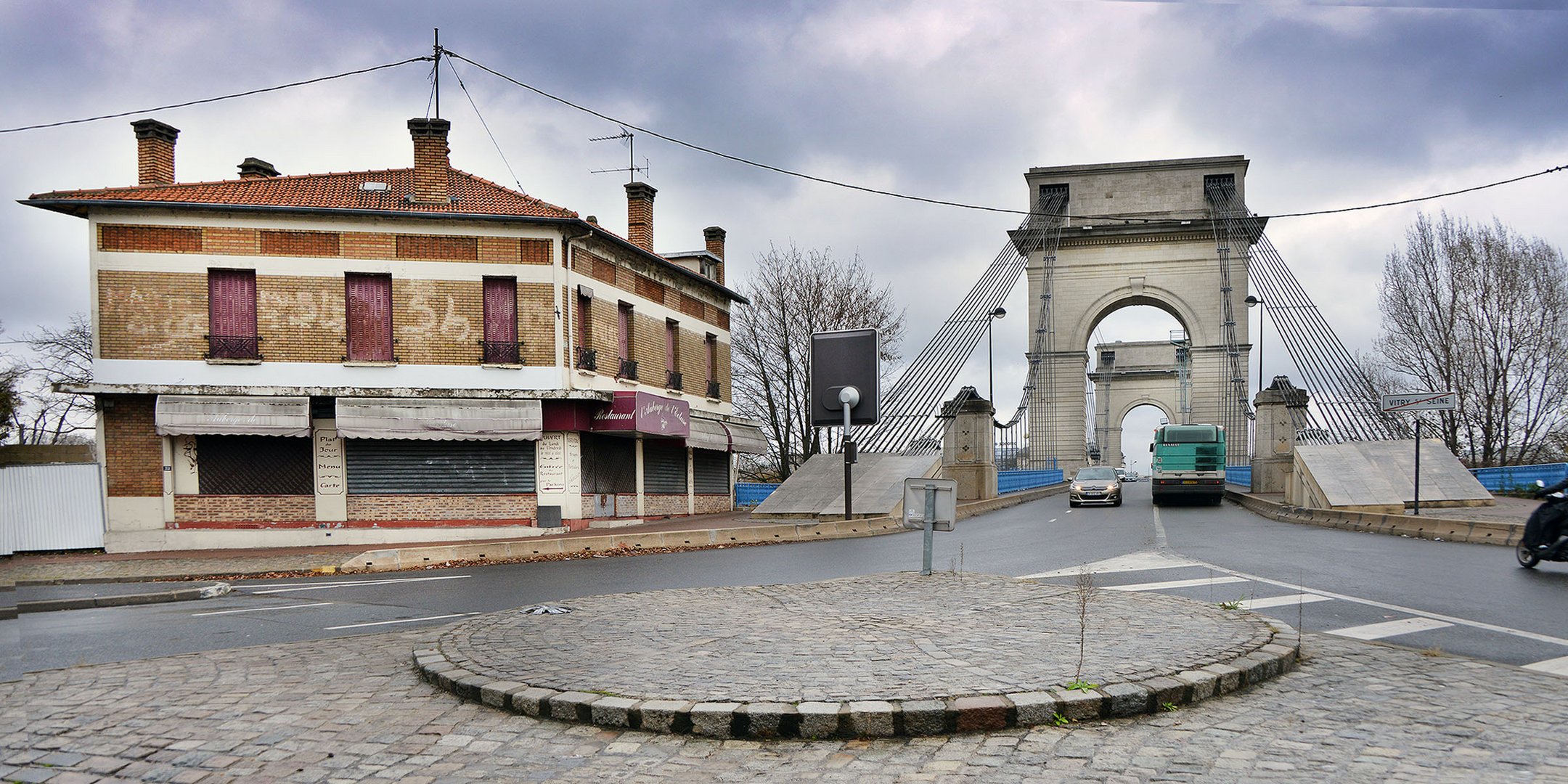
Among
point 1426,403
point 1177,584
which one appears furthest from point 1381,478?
point 1177,584

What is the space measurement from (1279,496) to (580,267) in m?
25.1

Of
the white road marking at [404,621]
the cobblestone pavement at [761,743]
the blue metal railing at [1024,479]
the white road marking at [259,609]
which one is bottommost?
the blue metal railing at [1024,479]

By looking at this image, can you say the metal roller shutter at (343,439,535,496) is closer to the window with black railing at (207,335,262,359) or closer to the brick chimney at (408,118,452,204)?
the window with black railing at (207,335,262,359)

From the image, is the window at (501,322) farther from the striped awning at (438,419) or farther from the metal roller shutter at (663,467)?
the metal roller shutter at (663,467)

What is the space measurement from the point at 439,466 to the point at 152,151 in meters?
10.2

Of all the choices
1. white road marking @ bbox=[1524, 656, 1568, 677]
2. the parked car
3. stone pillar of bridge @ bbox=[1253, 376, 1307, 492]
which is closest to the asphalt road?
white road marking @ bbox=[1524, 656, 1568, 677]

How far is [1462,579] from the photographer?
34.3 ft

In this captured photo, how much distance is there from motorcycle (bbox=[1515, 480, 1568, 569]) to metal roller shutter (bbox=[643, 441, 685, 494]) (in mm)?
19436

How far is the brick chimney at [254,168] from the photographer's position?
81.5ft

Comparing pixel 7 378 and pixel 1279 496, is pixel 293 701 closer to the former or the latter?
pixel 1279 496

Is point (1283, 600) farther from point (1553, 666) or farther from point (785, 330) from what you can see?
point (785, 330)

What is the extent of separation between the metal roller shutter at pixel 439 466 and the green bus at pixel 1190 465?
1993 cm

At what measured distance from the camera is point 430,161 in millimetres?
22531

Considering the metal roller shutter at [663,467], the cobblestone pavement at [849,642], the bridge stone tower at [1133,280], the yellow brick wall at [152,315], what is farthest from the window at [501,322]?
the bridge stone tower at [1133,280]
